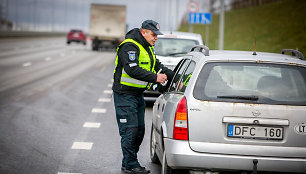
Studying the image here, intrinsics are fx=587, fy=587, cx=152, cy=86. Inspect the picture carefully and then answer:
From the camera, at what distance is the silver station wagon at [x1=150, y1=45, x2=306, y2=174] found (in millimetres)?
Result: 5207

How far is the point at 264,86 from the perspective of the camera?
17.7ft

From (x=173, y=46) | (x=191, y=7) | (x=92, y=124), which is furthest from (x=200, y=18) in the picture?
(x=92, y=124)

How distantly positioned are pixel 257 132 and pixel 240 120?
189 mm

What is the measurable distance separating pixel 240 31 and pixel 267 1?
34.8 ft

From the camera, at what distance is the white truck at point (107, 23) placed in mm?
45719

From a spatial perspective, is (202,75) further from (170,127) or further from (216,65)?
(170,127)

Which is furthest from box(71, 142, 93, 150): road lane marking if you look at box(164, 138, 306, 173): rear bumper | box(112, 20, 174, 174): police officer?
box(164, 138, 306, 173): rear bumper

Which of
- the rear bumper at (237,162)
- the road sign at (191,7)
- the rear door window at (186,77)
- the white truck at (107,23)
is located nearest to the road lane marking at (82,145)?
the rear door window at (186,77)

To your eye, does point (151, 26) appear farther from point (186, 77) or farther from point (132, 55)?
point (186, 77)

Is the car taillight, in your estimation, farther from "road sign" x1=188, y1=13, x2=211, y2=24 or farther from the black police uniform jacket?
"road sign" x1=188, y1=13, x2=211, y2=24

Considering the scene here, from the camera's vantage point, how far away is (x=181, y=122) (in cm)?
536

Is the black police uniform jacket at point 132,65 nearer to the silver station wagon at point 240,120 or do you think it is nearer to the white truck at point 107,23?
the silver station wagon at point 240,120

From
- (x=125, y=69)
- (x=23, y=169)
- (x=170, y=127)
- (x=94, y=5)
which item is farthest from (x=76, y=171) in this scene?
(x=94, y=5)

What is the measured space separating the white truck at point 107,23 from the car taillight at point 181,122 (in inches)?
1580
